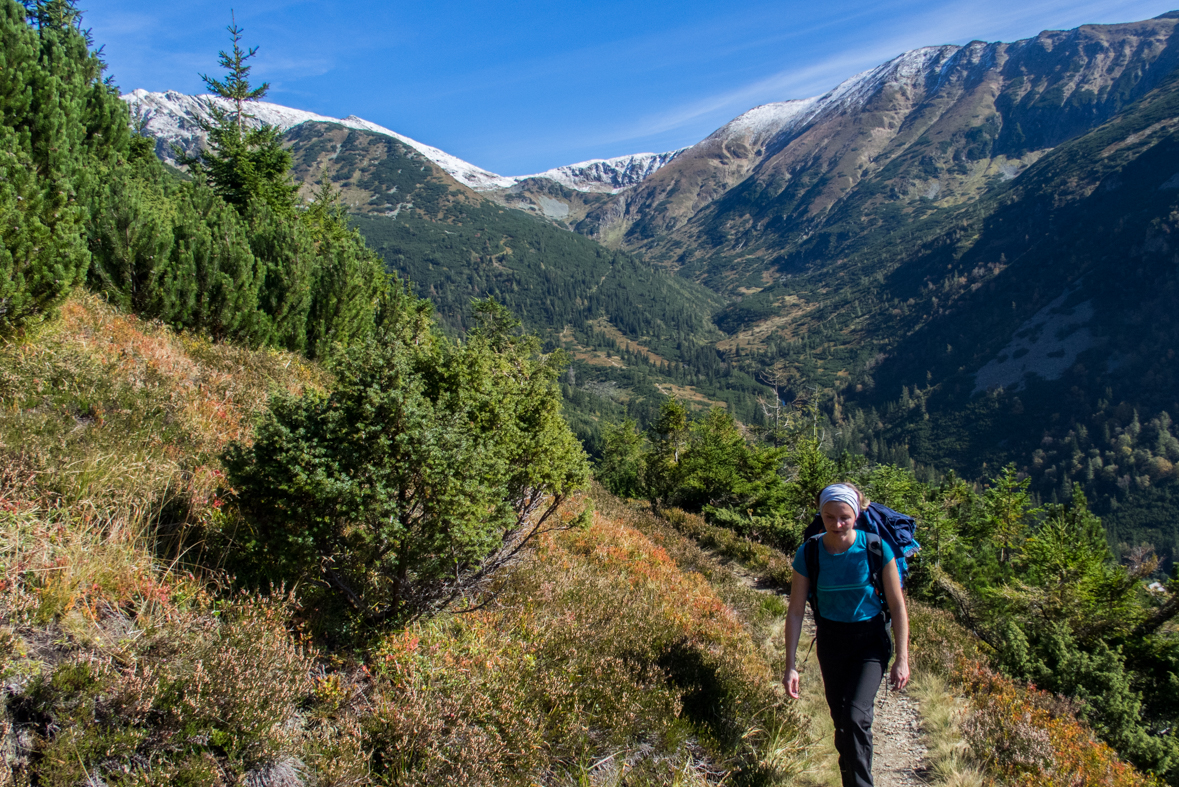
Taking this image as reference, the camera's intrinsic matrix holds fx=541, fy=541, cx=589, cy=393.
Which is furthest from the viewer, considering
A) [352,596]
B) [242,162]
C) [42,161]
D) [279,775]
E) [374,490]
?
[242,162]

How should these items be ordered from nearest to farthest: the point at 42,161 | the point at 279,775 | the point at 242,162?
the point at 279,775 < the point at 42,161 < the point at 242,162

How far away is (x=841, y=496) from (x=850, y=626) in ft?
3.01

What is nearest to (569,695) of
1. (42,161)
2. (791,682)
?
(791,682)

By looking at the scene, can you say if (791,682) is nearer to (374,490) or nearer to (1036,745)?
(1036,745)

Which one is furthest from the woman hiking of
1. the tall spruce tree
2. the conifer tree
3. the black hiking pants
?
the tall spruce tree

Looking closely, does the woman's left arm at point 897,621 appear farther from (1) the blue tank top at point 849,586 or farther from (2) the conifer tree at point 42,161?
(2) the conifer tree at point 42,161

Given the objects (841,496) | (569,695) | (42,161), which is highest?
(42,161)

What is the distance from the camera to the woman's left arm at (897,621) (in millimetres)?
3623

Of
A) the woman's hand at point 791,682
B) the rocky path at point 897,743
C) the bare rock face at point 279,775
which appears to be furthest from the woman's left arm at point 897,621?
the bare rock face at point 279,775

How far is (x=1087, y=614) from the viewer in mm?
9961

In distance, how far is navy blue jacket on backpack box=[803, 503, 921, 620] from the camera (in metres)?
3.85

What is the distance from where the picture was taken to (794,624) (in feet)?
13.0

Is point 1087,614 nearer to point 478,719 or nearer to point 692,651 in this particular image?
point 692,651

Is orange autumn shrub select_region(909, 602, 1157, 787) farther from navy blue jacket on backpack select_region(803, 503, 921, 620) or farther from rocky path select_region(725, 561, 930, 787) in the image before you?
navy blue jacket on backpack select_region(803, 503, 921, 620)
